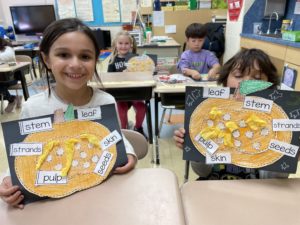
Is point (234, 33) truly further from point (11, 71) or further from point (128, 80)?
point (11, 71)

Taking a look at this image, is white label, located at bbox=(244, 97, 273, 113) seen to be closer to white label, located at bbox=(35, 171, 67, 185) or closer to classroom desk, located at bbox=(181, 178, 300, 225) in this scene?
classroom desk, located at bbox=(181, 178, 300, 225)

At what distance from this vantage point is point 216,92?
0.76 m

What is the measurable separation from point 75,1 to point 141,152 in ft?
19.0

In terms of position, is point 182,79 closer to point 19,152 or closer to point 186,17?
point 19,152

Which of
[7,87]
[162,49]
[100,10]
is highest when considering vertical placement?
[100,10]

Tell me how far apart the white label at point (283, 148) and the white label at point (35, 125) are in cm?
66

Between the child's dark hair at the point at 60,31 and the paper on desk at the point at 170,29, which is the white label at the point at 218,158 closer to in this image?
the child's dark hair at the point at 60,31

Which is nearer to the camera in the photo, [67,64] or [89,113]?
[89,113]

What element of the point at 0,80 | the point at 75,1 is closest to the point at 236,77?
the point at 0,80

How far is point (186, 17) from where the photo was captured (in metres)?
4.59

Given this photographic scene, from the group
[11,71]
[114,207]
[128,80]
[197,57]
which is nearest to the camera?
[114,207]

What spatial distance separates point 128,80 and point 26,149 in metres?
1.38

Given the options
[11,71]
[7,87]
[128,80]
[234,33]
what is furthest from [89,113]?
[234,33]

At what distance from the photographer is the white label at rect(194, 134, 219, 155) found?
759 millimetres
